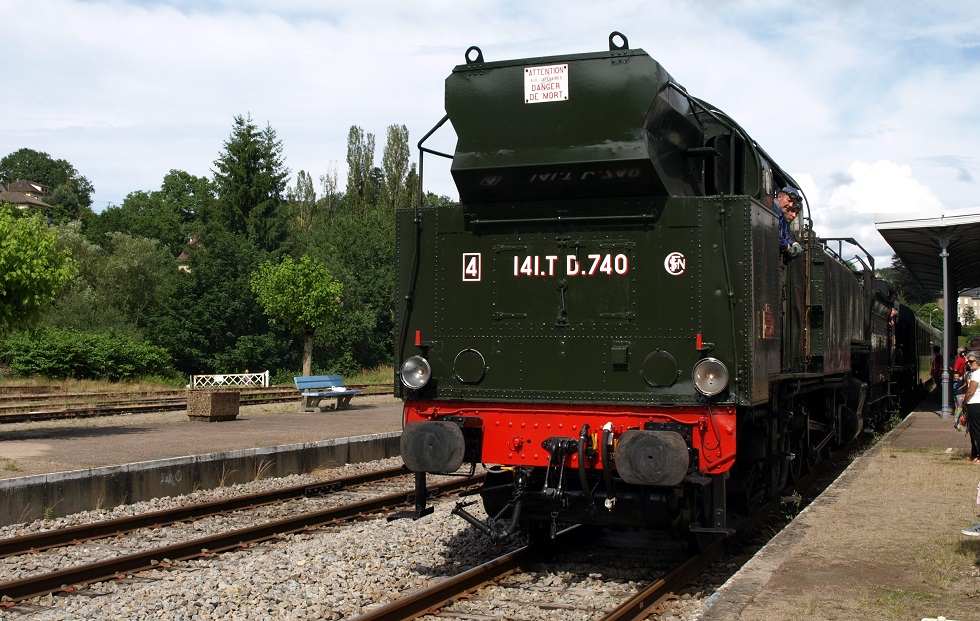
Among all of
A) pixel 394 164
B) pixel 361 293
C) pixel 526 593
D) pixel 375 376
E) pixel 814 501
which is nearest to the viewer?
pixel 526 593

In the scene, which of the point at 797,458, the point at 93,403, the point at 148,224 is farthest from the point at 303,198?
the point at 797,458

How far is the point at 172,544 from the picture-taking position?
806 centimetres

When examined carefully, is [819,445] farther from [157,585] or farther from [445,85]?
[157,585]

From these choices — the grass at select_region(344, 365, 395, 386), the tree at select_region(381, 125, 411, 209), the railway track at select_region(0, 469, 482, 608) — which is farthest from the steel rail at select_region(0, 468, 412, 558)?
the tree at select_region(381, 125, 411, 209)

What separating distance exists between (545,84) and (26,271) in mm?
10912

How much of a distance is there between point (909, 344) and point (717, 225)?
21.5 metres

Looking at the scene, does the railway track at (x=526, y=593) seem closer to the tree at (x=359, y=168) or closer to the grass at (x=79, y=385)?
the grass at (x=79, y=385)

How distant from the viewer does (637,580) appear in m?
7.02

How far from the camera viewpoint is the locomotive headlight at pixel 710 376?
20.7 feet

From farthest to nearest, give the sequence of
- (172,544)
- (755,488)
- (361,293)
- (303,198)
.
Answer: (303,198)
(361,293)
(755,488)
(172,544)

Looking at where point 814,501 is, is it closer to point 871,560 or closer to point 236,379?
point 871,560

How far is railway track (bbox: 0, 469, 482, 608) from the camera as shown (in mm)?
6754

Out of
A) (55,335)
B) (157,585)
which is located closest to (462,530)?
(157,585)

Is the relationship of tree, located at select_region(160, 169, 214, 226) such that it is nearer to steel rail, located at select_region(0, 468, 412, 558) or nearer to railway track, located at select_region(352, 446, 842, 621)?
steel rail, located at select_region(0, 468, 412, 558)
